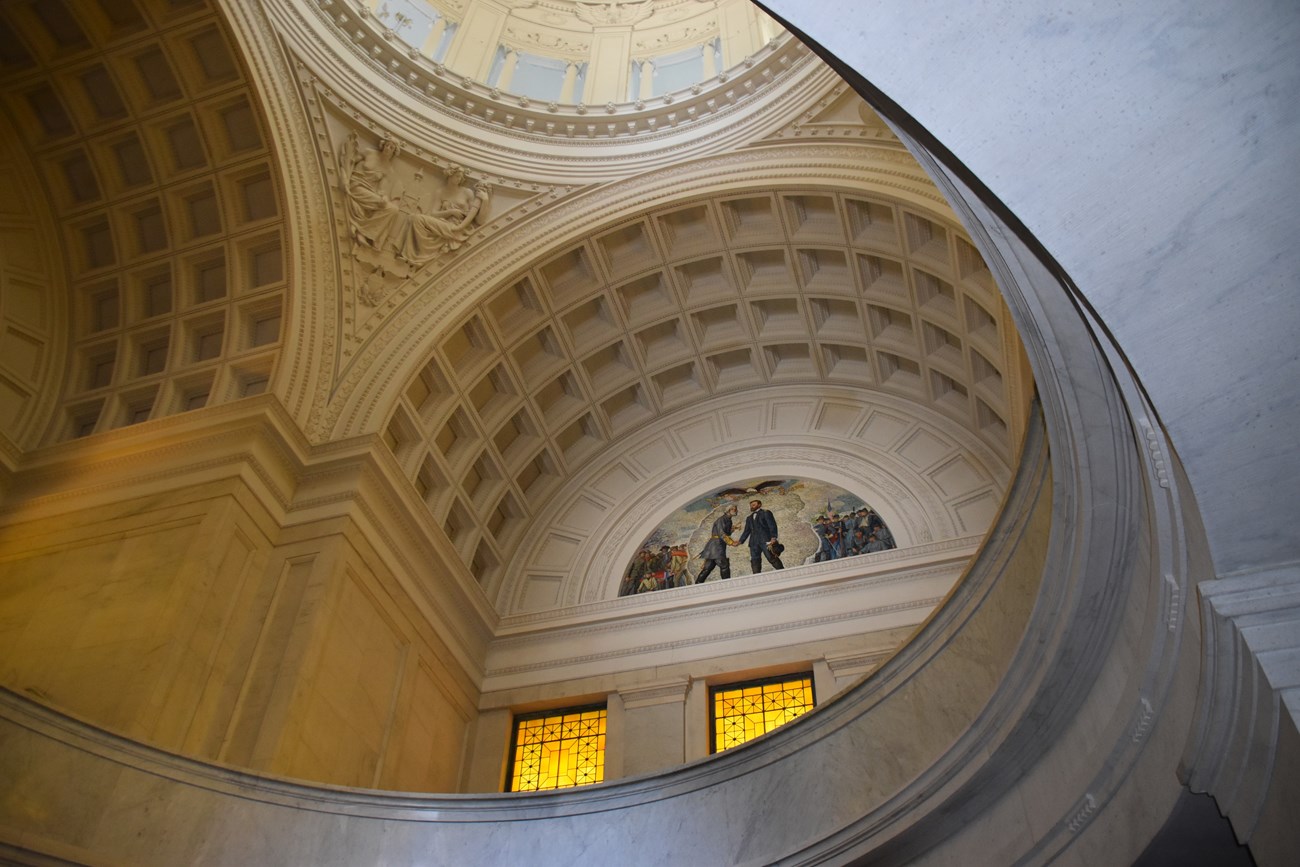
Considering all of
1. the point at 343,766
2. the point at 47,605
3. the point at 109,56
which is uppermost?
the point at 109,56

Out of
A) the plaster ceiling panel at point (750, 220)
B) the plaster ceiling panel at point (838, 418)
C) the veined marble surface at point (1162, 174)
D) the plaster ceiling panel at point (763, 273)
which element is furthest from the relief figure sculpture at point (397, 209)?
the veined marble surface at point (1162, 174)

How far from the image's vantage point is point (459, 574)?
51.3ft

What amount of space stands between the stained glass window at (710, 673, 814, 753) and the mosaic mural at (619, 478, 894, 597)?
6.85 ft

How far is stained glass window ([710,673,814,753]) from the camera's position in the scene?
46.3 feet

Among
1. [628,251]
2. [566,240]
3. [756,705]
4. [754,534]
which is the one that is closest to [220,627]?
[756,705]

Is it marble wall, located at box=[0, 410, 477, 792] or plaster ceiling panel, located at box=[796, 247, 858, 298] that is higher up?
plaster ceiling panel, located at box=[796, 247, 858, 298]

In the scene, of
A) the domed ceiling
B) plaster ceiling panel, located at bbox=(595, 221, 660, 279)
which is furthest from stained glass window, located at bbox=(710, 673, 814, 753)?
plaster ceiling panel, located at bbox=(595, 221, 660, 279)

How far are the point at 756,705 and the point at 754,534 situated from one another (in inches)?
126

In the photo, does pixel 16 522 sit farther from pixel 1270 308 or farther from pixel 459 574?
pixel 1270 308

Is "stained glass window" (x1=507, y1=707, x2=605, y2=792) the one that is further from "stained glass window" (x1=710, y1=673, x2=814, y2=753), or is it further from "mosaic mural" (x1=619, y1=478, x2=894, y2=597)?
"mosaic mural" (x1=619, y1=478, x2=894, y2=597)

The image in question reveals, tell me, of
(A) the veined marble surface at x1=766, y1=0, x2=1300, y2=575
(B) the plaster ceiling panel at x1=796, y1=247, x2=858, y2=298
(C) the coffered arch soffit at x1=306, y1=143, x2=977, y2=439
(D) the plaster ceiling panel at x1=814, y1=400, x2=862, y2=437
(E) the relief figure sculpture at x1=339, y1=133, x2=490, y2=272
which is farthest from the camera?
(D) the plaster ceiling panel at x1=814, y1=400, x2=862, y2=437

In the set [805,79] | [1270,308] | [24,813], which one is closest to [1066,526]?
[1270,308]

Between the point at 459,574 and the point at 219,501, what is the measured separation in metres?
3.98

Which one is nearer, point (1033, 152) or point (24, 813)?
point (1033, 152)
